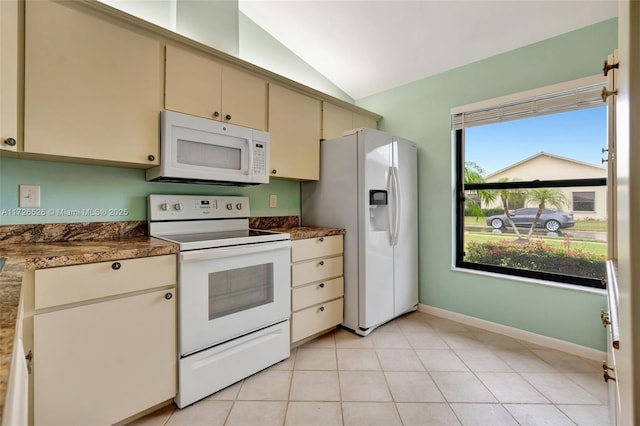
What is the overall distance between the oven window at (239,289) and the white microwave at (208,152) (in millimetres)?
655

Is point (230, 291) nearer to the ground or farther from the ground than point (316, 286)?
farther from the ground

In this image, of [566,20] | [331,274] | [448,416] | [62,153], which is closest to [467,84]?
[566,20]

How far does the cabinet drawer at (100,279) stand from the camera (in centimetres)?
120

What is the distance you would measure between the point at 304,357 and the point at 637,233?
6.84 ft

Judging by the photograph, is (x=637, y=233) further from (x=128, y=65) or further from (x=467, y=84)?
(x=467, y=84)

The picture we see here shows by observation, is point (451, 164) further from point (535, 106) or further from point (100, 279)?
point (100, 279)

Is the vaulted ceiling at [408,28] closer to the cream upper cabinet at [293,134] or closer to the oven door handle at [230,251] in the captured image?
the cream upper cabinet at [293,134]

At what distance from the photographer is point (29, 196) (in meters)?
1.59

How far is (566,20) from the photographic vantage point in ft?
6.84

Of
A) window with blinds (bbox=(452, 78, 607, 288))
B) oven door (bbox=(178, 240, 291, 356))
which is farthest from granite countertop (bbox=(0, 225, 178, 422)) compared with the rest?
window with blinds (bbox=(452, 78, 607, 288))

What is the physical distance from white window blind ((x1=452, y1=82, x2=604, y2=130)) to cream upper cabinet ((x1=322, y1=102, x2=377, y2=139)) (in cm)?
96

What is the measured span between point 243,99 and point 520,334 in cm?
289

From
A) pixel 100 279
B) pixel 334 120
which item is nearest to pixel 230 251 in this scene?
pixel 100 279

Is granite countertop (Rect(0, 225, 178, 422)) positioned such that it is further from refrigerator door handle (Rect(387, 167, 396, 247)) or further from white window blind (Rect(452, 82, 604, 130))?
white window blind (Rect(452, 82, 604, 130))
